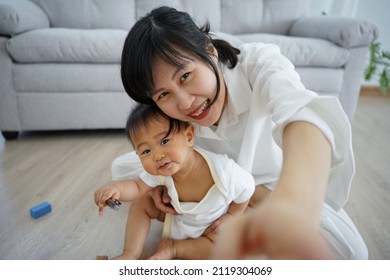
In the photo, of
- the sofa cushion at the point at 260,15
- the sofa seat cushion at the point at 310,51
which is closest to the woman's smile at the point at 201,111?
the sofa seat cushion at the point at 310,51

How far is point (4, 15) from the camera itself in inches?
45.8

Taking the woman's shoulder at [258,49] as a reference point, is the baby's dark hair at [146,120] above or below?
below

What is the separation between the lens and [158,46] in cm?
47

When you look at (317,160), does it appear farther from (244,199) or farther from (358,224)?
(358,224)

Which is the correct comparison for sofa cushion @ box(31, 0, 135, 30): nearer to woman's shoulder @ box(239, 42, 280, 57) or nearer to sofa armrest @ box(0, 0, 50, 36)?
sofa armrest @ box(0, 0, 50, 36)

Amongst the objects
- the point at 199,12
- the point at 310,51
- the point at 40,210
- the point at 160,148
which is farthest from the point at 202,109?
the point at 199,12

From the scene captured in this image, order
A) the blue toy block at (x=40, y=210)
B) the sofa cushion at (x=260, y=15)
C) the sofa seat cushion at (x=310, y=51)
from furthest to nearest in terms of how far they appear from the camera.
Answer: the sofa cushion at (x=260, y=15) < the sofa seat cushion at (x=310, y=51) < the blue toy block at (x=40, y=210)

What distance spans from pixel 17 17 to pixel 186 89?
1046 millimetres

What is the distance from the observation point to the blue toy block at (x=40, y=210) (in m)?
0.75

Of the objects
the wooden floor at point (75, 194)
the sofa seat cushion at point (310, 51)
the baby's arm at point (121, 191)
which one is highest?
the sofa seat cushion at point (310, 51)

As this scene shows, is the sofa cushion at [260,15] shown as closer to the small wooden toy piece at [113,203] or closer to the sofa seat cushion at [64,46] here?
the sofa seat cushion at [64,46]

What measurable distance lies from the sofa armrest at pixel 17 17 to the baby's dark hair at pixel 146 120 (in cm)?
94

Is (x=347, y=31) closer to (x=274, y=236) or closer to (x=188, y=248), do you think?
(x=188, y=248)
